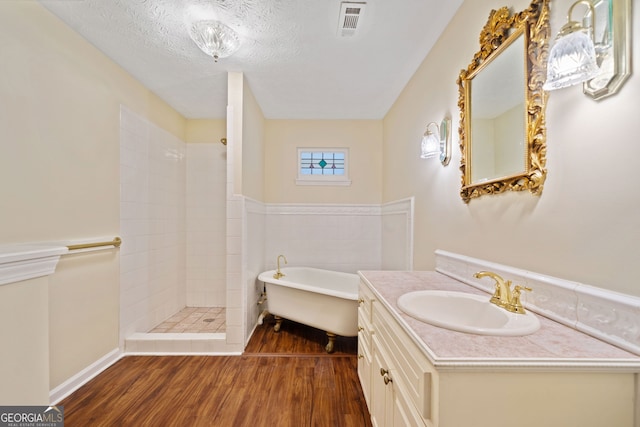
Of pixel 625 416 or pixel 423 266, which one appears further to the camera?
pixel 423 266

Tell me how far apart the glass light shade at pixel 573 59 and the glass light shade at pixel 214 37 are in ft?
5.58

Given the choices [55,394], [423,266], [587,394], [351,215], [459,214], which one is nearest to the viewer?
[587,394]

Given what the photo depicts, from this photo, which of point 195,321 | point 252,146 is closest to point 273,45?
point 252,146

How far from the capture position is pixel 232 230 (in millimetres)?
2244

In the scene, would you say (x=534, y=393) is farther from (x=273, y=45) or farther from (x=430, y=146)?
(x=273, y=45)

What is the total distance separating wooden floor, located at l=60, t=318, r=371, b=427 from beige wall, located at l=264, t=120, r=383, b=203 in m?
1.74

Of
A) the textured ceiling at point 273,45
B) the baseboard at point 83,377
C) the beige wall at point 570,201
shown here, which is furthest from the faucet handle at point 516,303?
the baseboard at point 83,377

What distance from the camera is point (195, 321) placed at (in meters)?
2.75

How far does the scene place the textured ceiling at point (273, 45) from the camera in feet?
5.07

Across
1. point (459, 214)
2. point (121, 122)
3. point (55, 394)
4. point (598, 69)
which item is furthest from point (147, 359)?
point (598, 69)

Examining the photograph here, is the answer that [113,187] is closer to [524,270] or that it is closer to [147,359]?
[147,359]

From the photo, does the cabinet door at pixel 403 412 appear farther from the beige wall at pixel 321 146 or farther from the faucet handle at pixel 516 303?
the beige wall at pixel 321 146

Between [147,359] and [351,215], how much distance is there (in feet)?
8.06

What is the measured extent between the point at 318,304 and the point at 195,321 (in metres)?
1.41
